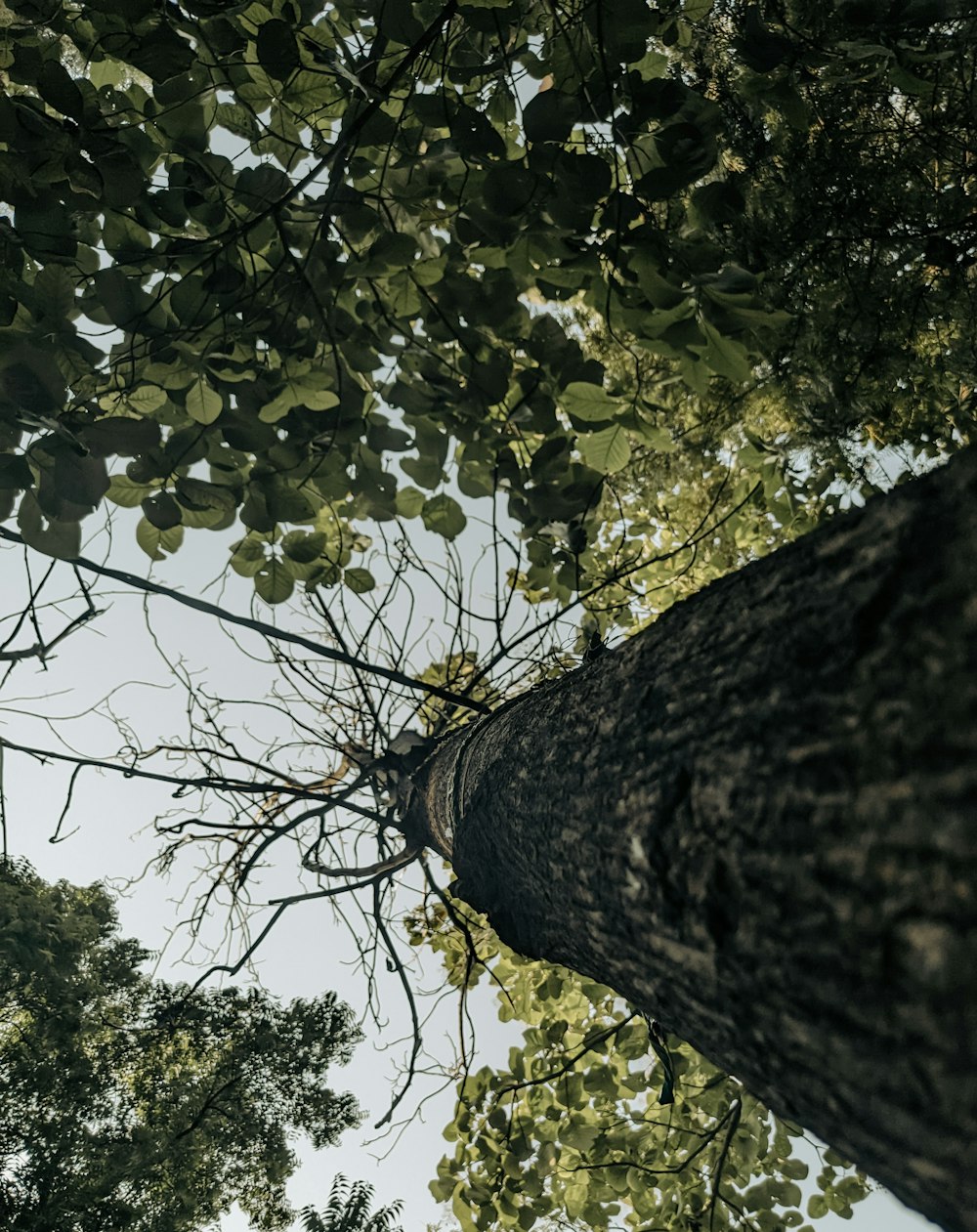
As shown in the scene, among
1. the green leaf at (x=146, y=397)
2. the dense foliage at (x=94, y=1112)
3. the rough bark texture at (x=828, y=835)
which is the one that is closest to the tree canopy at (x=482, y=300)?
the green leaf at (x=146, y=397)

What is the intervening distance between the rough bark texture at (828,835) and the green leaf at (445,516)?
1.36 m

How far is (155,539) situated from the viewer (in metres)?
Answer: 1.77

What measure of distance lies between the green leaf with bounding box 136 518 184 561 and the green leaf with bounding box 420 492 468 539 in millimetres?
696

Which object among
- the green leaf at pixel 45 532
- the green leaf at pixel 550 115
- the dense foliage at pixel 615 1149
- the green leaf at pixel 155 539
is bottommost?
the dense foliage at pixel 615 1149

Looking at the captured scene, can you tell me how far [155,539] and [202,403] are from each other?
14.2 inches

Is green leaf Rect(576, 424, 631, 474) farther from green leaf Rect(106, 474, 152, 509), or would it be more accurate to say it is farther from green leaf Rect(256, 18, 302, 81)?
green leaf Rect(106, 474, 152, 509)

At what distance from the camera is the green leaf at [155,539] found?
176 cm

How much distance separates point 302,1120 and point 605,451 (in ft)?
16.0

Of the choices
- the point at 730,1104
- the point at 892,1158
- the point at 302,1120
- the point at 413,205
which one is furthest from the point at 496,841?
the point at 302,1120

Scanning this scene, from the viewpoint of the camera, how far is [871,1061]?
434 mm

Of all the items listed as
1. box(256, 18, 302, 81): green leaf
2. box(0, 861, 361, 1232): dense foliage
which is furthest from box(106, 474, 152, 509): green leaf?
box(0, 861, 361, 1232): dense foliage

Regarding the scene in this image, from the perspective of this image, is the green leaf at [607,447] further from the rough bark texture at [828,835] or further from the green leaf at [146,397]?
the green leaf at [146,397]

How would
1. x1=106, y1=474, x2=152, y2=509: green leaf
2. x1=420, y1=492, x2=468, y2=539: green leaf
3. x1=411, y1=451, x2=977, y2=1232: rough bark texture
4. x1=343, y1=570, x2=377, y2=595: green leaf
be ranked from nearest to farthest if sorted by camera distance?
x1=411, y1=451, x2=977, y2=1232: rough bark texture < x1=106, y1=474, x2=152, y2=509: green leaf < x1=420, y1=492, x2=468, y2=539: green leaf < x1=343, y1=570, x2=377, y2=595: green leaf

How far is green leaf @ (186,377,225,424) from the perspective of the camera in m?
1.70
